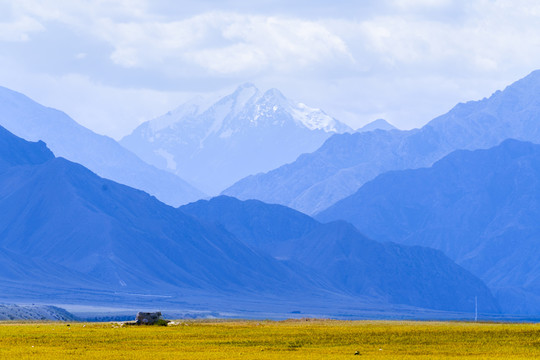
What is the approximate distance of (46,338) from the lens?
10894cm

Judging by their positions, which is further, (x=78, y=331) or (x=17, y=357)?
(x=78, y=331)

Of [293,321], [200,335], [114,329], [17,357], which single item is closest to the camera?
[17,357]

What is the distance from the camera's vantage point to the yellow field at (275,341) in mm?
92375

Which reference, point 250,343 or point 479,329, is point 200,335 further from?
point 479,329

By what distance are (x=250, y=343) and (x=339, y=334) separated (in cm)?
1311

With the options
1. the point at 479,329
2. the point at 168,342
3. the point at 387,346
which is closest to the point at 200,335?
the point at 168,342

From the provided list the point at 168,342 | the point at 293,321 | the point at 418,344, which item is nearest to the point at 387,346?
the point at 418,344

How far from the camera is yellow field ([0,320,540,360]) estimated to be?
9238cm

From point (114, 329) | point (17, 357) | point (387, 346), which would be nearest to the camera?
point (17, 357)

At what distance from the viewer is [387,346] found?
103188 mm

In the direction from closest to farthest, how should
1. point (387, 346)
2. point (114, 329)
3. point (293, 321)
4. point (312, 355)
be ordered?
point (312, 355), point (387, 346), point (114, 329), point (293, 321)

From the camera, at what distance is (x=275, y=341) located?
107 m

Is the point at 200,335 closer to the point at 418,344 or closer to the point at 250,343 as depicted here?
the point at 250,343

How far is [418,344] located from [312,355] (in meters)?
17.1
